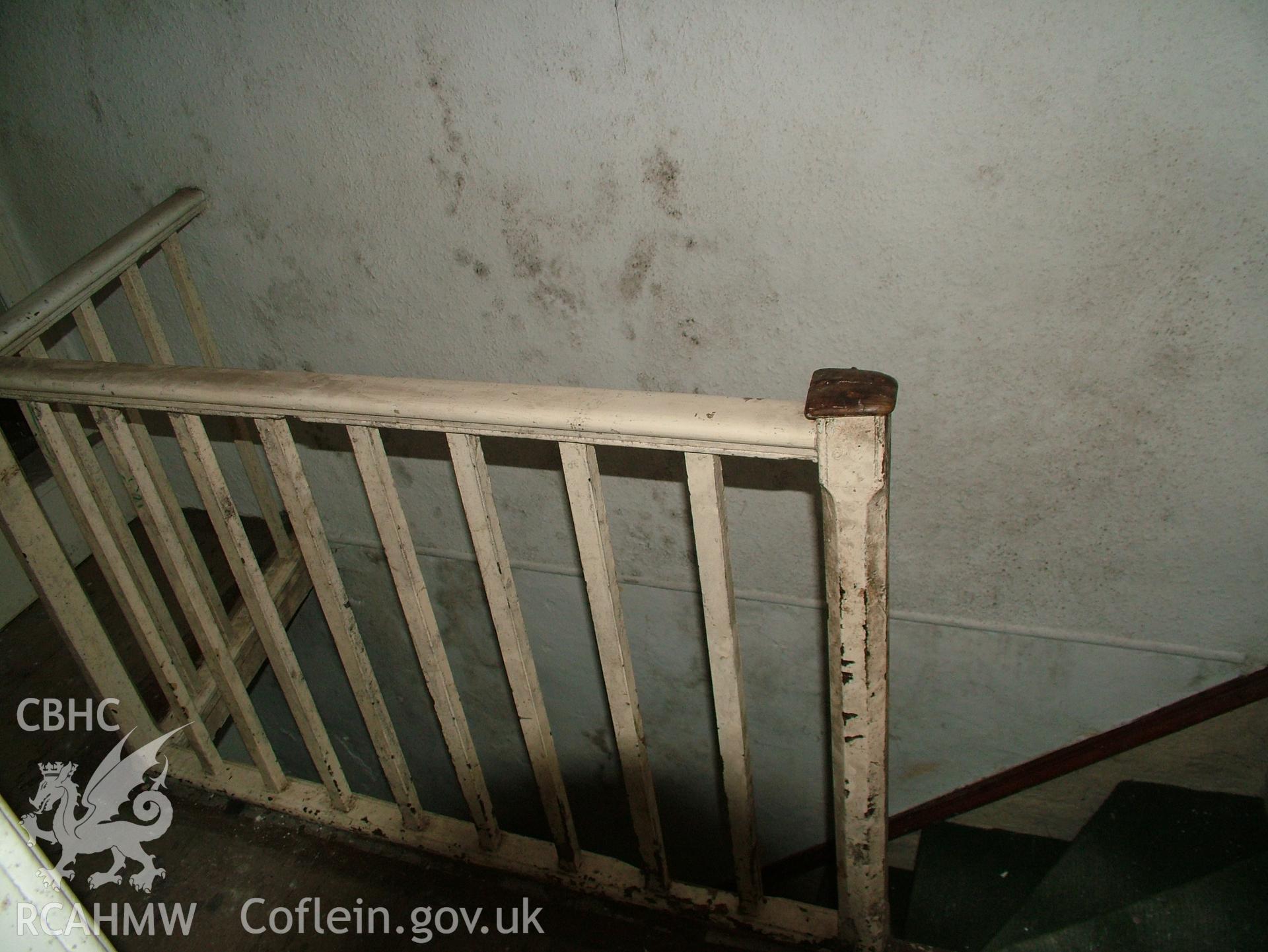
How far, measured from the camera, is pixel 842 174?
141 centimetres

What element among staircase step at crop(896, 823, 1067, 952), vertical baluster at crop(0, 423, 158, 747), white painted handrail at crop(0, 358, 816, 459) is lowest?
staircase step at crop(896, 823, 1067, 952)

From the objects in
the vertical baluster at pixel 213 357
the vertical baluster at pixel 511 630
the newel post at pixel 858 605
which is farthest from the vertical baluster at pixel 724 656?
the vertical baluster at pixel 213 357

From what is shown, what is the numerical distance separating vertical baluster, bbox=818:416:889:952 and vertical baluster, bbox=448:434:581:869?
363mm

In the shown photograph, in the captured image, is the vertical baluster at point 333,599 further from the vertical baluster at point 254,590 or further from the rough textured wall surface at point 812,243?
the rough textured wall surface at point 812,243

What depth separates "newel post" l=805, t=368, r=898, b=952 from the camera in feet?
2.27

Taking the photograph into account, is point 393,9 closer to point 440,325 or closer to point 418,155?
point 418,155

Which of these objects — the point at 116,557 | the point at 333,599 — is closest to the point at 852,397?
the point at 333,599

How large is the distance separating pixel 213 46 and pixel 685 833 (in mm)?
2612

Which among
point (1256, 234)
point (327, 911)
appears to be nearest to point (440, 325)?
point (327, 911)

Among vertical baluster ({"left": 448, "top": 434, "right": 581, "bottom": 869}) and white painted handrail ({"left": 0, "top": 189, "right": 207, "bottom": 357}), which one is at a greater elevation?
white painted handrail ({"left": 0, "top": 189, "right": 207, "bottom": 357})

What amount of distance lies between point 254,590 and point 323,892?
511 mm

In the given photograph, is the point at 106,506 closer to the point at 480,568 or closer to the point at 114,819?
the point at 114,819

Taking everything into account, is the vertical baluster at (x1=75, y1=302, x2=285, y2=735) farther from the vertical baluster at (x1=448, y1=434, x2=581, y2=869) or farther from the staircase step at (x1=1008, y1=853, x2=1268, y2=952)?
the staircase step at (x1=1008, y1=853, x2=1268, y2=952)

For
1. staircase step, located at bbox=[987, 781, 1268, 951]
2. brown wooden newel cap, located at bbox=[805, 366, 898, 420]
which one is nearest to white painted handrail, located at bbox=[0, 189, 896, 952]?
brown wooden newel cap, located at bbox=[805, 366, 898, 420]
